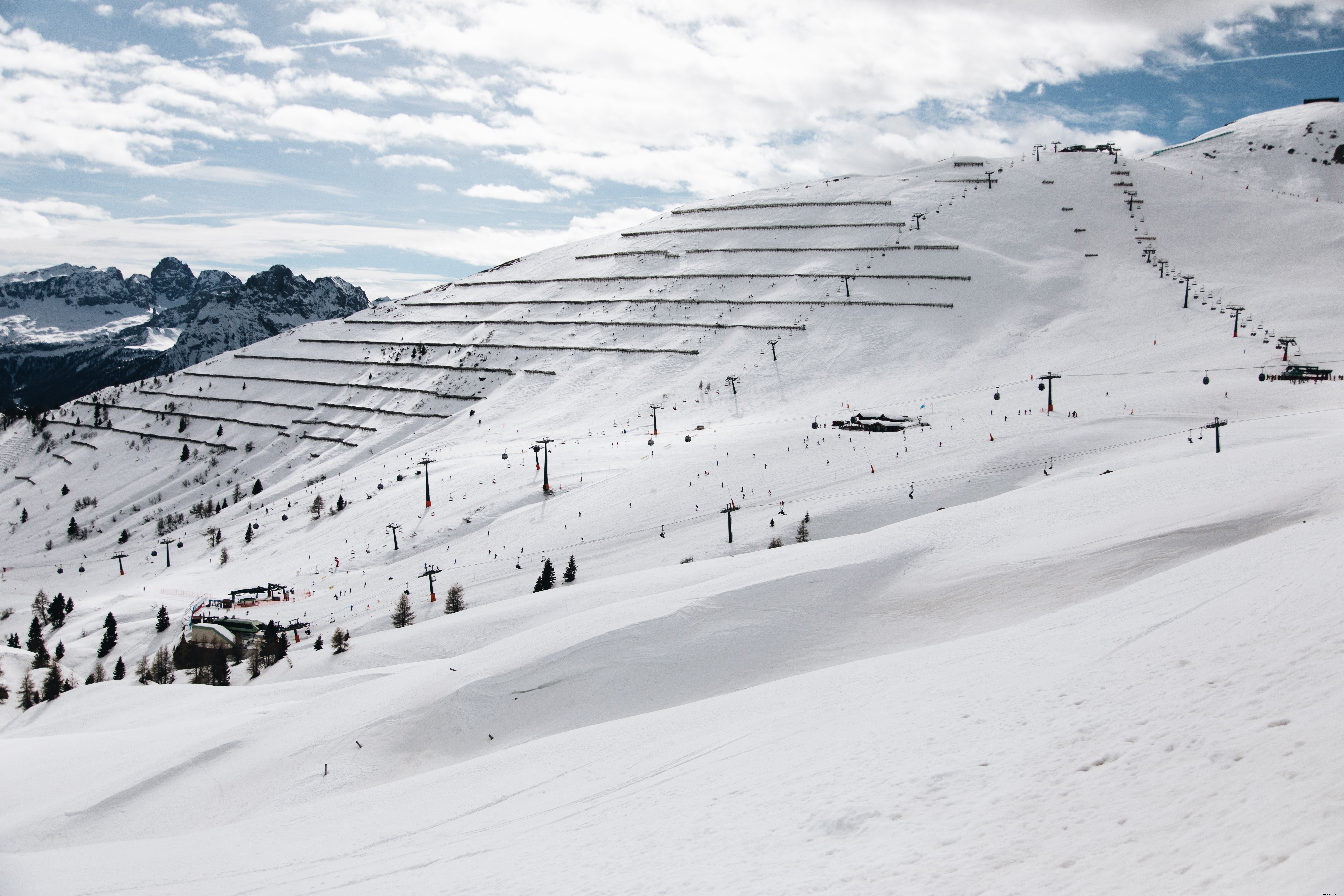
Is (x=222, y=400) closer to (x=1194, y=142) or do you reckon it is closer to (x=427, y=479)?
(x=427, y=479)

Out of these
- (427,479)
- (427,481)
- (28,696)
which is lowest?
(28,696)

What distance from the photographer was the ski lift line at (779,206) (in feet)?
447

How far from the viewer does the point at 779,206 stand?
146500mm

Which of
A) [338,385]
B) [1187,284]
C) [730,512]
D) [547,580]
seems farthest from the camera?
[338,385]

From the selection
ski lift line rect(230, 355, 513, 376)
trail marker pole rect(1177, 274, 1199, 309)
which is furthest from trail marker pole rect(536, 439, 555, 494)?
trail marker pole rect(1177, 274, 1199, 309)

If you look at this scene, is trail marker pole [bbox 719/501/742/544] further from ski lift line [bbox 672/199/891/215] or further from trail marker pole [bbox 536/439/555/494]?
ski lift line [bbox 672/199/891/215]

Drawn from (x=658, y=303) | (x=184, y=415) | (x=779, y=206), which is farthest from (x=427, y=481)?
(x=779, y=206)

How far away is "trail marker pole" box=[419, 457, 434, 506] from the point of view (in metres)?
65.0

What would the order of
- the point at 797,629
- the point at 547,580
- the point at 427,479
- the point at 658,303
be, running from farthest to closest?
the point at 658,303 → the point at 427,479 → the point at 547,580 → the point at 797,629

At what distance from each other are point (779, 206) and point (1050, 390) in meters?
97.1

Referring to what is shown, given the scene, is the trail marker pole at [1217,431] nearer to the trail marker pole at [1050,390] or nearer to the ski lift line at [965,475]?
the ski lift line at [965,475]

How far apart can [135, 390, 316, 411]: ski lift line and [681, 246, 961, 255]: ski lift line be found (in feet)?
217

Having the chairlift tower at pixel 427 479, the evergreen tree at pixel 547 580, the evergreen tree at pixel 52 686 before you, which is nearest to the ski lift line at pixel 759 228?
the chairlift tower at pixel 427 479

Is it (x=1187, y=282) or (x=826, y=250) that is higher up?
(x=826, y=250)
